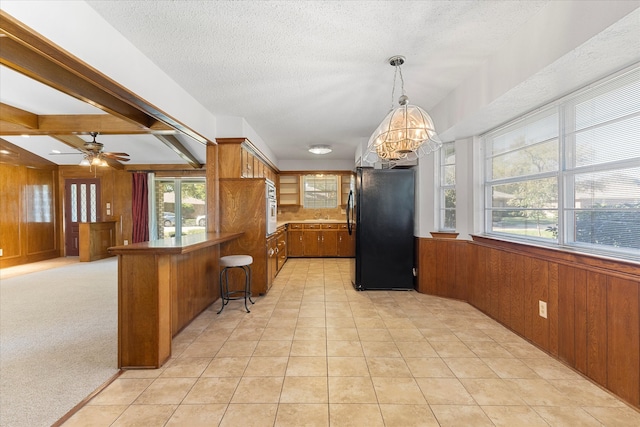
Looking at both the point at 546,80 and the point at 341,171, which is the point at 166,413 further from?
the point at 341,171

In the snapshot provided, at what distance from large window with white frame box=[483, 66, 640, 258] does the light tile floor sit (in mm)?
1059

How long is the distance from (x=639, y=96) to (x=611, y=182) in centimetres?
58

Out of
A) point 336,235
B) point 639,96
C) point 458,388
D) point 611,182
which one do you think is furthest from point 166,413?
point 336,235

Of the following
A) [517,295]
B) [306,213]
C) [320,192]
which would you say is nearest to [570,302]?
[517,295]

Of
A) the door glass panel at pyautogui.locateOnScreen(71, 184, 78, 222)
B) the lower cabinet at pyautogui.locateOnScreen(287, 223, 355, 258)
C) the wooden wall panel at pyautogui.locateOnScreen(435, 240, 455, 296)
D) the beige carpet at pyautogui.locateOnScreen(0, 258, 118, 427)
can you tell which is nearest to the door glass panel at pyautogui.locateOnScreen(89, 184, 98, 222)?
the door glass panel at pyautogui.locateOnScreen(71, 184, 78, 222)

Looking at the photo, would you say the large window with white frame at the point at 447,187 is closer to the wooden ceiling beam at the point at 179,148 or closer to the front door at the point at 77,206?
the wooden ceiling beam at the point at 179,148

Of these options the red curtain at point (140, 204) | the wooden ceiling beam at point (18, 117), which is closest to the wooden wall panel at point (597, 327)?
the wooden ceiling beam at point (18, 117)

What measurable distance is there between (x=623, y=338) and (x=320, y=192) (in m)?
6.26

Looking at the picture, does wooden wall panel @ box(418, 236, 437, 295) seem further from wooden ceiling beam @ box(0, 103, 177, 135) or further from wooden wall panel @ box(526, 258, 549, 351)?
wooden ceiling beam @ box(0, 103, 177, 135)

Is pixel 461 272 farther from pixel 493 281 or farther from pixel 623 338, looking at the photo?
pixel 623 338

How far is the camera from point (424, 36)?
2162 millimetres

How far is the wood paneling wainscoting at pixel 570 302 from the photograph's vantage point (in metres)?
1.75

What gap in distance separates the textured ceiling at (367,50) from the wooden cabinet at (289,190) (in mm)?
3958

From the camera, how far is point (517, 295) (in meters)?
2.72
